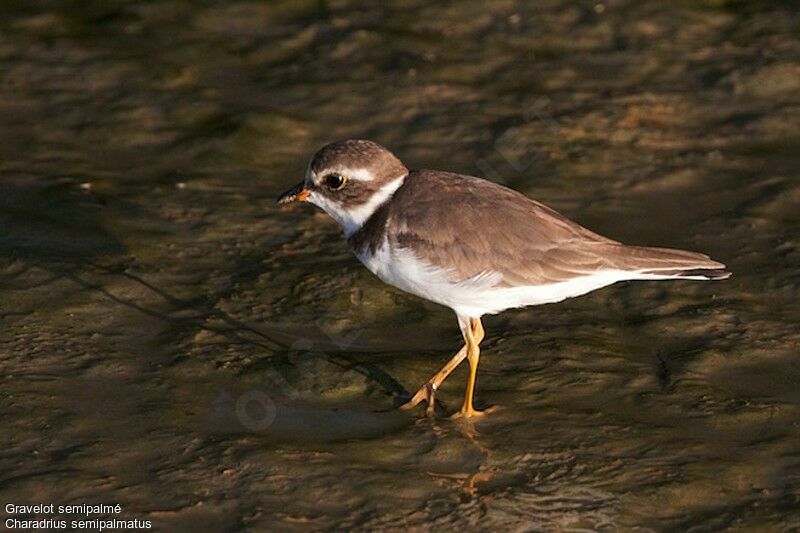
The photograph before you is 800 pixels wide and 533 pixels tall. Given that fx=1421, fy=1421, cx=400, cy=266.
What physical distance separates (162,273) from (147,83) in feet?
10.0

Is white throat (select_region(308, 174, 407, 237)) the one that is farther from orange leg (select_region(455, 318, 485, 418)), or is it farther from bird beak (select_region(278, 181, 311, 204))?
orange leg (select_region(455, 318, 485, 418))

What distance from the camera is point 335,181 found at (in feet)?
24.2

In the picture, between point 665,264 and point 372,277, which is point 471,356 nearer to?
point 665,264

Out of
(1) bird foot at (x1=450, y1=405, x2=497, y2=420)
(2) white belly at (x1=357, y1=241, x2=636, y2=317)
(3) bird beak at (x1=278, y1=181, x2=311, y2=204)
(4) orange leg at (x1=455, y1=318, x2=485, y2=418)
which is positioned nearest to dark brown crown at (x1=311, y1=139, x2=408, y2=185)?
(3) bird beak at (x1=278, y1=181, x2=311, y2=204)

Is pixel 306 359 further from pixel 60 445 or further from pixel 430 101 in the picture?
pixel 430 101

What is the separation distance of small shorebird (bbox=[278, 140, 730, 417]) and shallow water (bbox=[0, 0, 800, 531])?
1.98 ft

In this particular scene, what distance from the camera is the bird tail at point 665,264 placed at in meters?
7.11

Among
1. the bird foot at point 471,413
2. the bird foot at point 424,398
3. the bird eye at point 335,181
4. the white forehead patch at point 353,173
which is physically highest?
the white forehead patch at point 353,173

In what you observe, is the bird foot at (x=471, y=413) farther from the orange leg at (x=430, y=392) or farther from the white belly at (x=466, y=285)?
the white belly at (x=466, y=285)

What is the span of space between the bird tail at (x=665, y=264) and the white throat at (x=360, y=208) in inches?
47.9

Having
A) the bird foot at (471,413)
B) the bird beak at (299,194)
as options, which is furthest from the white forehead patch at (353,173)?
the bird foot at (471,413)

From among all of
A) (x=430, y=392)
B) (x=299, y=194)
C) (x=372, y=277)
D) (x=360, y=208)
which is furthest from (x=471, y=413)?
(x=372, y=277)

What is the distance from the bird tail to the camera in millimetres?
7113

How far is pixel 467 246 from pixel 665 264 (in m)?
0.99
